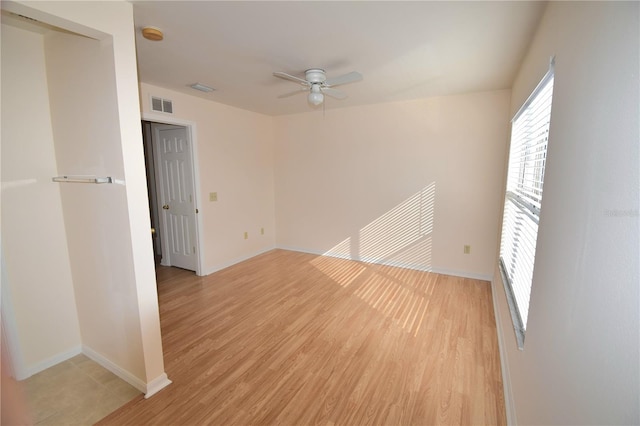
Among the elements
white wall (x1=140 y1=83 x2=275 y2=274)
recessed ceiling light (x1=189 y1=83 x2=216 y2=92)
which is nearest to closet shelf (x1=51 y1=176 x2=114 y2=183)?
white wall (x1=140 y1=83 x2=275 y2=274)

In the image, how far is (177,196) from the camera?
4.21m

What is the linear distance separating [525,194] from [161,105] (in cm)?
386

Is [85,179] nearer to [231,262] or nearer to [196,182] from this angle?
[196,182]

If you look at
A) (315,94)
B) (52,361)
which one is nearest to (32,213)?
(52,361)

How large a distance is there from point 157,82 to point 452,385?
4.05 meters

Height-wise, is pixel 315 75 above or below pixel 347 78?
above

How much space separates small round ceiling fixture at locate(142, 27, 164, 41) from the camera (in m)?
1.96

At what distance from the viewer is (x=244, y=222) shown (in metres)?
4.76

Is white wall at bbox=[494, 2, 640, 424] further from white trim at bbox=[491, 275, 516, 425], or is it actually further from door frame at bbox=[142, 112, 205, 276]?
door frame at bbox=[142, 112, 205, 276]

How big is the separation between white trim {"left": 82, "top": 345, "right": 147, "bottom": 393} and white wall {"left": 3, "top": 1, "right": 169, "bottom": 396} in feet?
0.05

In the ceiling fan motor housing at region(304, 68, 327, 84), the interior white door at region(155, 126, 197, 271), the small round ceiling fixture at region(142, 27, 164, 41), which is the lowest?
the interior white door at region(155, 126, 197, 271)

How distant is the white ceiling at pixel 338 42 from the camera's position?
1748 millimetres

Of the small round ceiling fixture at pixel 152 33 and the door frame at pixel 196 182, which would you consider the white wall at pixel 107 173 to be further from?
the door frame at pixel 196 182

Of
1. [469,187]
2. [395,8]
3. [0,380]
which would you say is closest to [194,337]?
[0,380]
